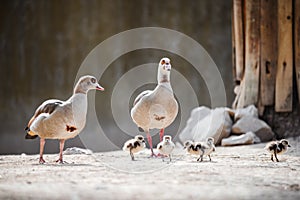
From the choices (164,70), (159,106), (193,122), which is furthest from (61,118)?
(193,122)

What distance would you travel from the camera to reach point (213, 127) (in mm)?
8242

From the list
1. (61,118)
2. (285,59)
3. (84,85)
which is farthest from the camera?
(285,59)

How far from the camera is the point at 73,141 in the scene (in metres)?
12.2

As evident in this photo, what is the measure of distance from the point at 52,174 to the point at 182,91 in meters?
8.74

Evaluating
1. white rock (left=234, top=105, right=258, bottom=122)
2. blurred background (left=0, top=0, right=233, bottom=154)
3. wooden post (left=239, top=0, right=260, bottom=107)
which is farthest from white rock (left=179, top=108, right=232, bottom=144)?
blurred background (left=0, top=0, right=233, bottom=154)

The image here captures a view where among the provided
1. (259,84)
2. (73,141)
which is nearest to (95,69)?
(73,141)

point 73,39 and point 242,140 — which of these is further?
point 73,39

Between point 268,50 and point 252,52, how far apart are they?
12.1 inches

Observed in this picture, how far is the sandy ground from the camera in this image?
325 cm

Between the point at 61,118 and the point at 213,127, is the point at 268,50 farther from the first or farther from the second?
the point at 61,118

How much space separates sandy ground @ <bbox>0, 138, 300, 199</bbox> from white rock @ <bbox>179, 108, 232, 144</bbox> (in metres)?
2.51

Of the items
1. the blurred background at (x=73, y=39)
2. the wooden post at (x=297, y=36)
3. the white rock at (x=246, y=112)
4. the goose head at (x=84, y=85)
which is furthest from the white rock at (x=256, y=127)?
the blurred background at (x=73, y=39)

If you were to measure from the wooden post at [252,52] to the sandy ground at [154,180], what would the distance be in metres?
2.75

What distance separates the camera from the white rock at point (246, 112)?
8.12 meters
